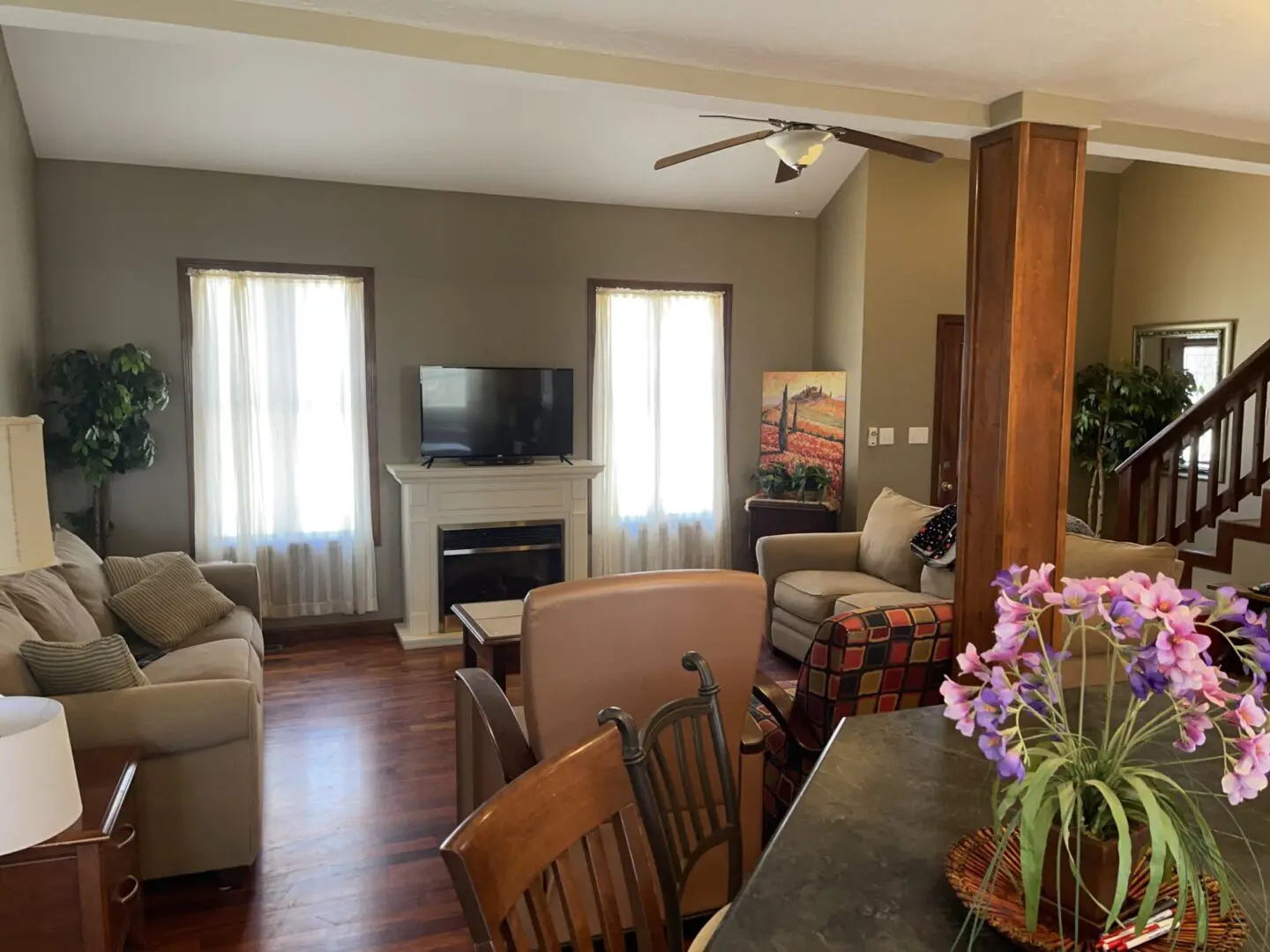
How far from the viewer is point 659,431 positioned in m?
6.42

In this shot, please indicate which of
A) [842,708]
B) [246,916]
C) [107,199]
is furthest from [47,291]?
[842,708]

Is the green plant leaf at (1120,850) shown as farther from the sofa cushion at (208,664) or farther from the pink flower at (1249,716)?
the sofa cushion at (208,664)

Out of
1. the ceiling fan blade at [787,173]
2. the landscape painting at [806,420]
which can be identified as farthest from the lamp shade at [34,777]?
the landscape painting at [806,420]

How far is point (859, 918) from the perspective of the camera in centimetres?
127

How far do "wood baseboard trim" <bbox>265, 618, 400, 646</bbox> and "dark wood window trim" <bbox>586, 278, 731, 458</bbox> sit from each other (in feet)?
5.81

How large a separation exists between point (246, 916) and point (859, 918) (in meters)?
2.19

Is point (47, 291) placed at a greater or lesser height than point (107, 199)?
lesser

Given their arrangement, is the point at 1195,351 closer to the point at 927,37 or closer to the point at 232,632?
the point at 927,37

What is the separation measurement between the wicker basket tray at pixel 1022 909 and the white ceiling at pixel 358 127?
3.45 metres

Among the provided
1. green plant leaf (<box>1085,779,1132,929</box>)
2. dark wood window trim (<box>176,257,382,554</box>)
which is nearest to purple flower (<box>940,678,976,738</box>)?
green plant leaf (<box>1085,779,1132,929</box>)

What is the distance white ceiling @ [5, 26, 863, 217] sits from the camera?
14.6 ft

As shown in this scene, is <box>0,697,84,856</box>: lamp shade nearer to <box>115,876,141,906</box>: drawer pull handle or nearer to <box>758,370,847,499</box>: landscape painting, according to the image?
<box>115,876,141,906</box>: drawer pull handle

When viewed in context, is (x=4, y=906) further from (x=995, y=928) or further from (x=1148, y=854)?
(x=1148, y=854)

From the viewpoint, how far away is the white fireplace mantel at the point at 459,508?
5625mm
